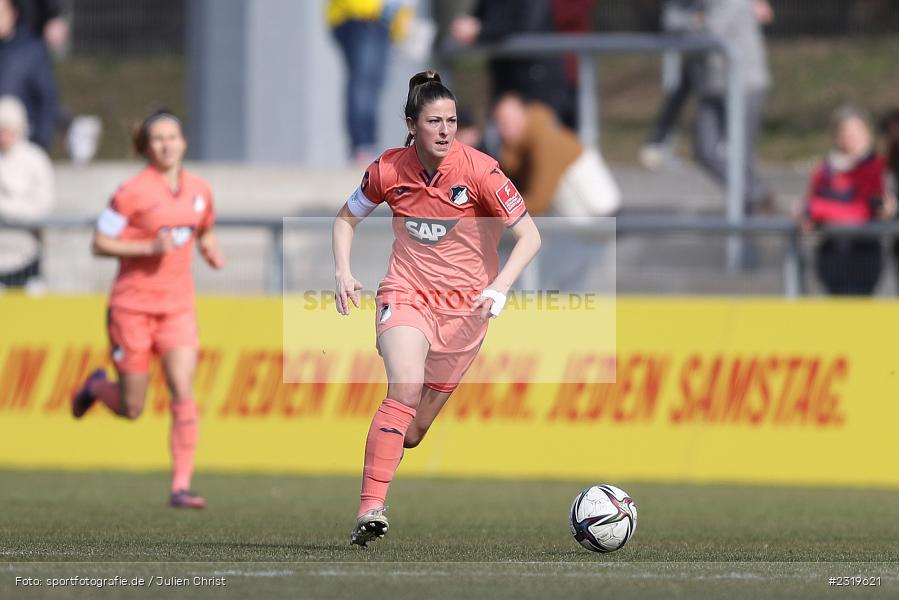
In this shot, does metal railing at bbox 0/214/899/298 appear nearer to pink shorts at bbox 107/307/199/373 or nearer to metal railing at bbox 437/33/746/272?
metal railing at bbox 437/33/746/272

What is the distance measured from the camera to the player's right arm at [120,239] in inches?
449

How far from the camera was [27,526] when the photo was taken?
383 inches

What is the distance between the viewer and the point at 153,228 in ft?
38.0

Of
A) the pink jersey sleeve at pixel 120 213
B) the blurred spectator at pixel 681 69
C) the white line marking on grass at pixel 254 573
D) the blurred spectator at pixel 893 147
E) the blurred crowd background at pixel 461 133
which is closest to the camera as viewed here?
the white line marking on grass at pixel 254 573

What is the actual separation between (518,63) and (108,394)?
5.64m

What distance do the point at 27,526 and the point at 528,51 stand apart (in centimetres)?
769

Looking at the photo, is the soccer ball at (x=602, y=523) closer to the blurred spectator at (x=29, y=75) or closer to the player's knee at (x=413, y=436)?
the player's knee at (x=413, y=436)

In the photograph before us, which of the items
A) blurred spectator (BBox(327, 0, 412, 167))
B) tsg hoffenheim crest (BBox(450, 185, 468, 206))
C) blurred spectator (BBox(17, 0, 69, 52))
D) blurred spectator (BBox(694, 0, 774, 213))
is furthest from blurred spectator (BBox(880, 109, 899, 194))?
blurred spectator (BBox(17, 0, 69, 52))

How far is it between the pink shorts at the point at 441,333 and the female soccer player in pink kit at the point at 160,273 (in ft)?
9.33

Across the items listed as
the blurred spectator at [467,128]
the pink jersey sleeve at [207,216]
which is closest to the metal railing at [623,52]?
the blurred spectator at [467,128]

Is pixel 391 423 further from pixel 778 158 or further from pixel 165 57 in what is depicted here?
pixel 165 57

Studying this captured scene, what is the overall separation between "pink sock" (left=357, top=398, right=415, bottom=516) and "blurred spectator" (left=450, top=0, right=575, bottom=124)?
762 cm

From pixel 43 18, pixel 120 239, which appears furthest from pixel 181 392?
pixel 43 18

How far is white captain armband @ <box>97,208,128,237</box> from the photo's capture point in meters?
11.5
